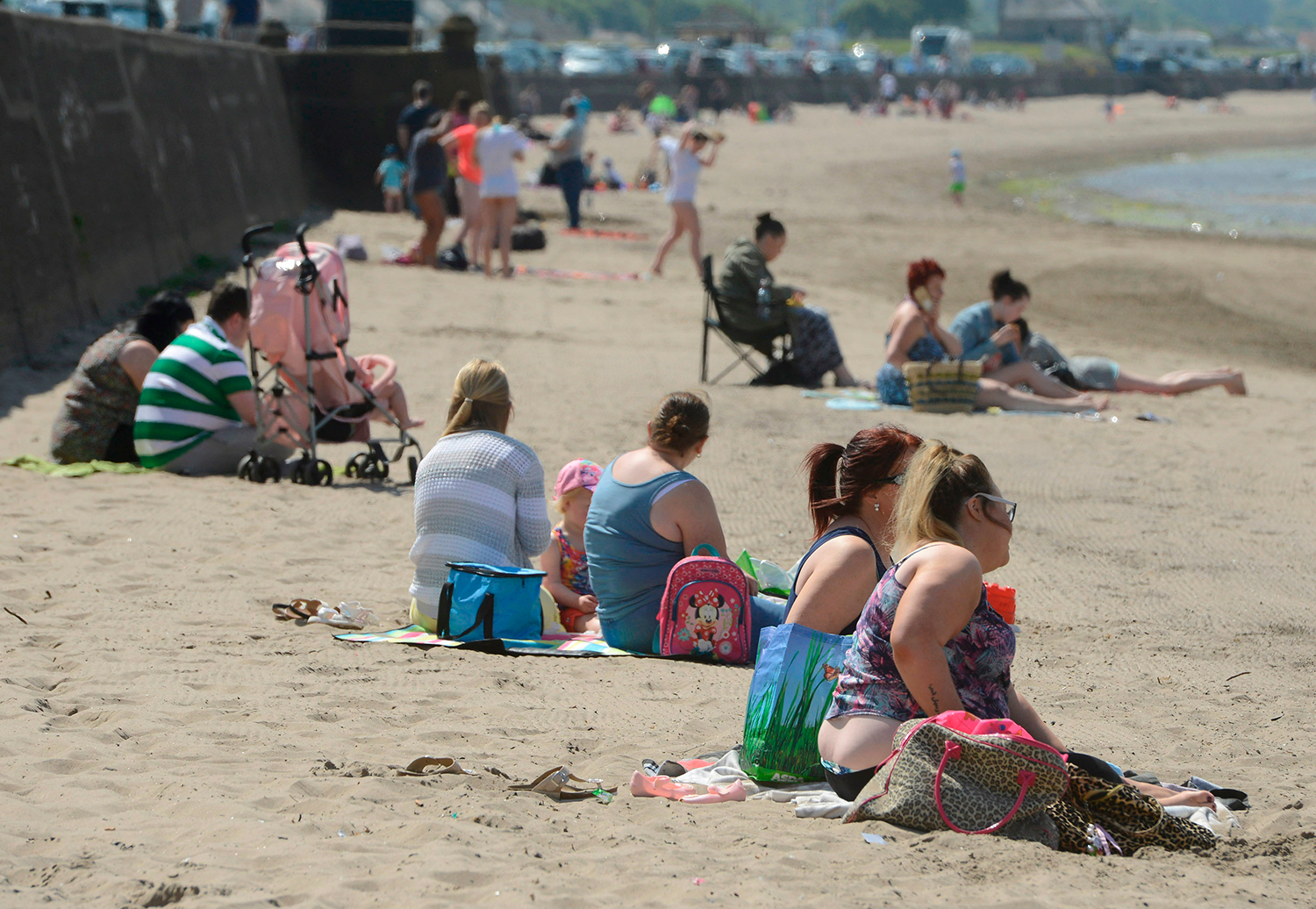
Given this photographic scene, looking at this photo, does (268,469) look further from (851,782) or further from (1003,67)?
(1003,67)

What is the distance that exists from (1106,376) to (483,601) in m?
6.21

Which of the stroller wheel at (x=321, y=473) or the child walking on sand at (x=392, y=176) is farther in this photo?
the child walking on sand at (x=392, y=176)

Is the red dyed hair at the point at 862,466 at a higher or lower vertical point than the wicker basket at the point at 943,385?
higher

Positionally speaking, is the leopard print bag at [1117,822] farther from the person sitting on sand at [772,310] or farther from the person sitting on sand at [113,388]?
the person sitting on sand at [772,310]

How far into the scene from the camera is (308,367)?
22.7 feet

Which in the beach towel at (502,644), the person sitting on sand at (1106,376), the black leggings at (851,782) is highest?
the person sitting on sand at (1106,376)

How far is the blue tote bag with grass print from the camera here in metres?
3.51

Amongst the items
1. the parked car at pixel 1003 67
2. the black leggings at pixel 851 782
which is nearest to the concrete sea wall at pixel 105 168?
the black leggings at pixel 851 782

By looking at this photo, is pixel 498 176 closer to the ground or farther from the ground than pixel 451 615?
farther from the ground

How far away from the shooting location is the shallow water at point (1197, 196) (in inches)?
1011

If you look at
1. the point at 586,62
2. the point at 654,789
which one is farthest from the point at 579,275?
the point at 586,62

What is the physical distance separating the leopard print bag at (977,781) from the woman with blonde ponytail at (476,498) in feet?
6.93

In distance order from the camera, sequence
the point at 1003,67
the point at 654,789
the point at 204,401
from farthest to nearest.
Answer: the point at 1003,67 → the point at 204,401 → the point at 654,789

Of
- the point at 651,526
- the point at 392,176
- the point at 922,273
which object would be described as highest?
the point at 392,176
